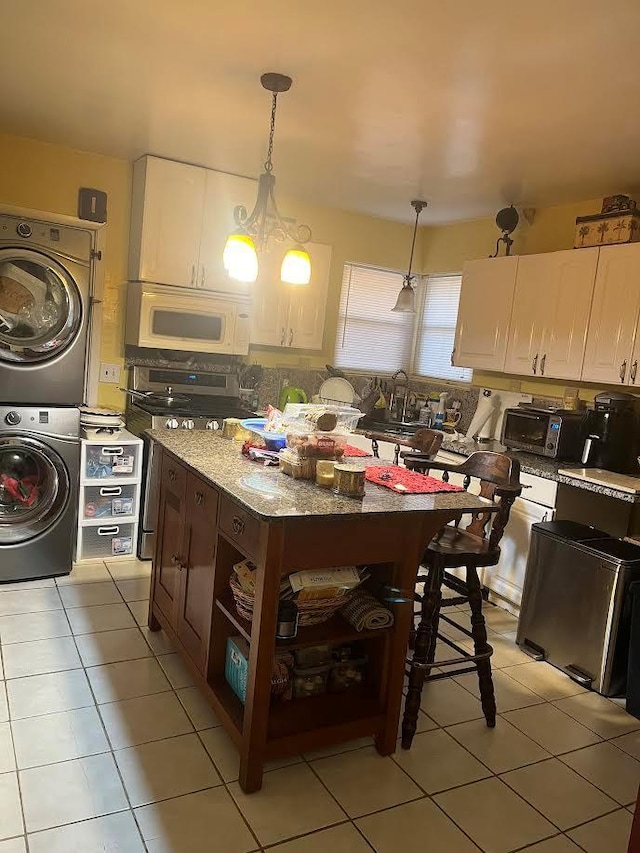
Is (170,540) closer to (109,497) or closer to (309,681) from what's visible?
(309,681)

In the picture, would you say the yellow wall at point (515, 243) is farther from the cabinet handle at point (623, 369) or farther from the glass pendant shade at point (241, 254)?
the glass pendant shade at point (241, 254)

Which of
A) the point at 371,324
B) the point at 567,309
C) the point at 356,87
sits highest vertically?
the point at 356,87

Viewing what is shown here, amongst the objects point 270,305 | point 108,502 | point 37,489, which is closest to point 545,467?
point 270,305

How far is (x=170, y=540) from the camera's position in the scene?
2781 millimetres

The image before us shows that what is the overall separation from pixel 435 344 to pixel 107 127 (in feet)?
9.72

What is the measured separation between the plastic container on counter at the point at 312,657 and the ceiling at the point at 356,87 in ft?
6.98

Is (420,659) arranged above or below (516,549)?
below

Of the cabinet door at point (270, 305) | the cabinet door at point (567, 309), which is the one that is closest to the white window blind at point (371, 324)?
the cabinet door at point (270, 305)

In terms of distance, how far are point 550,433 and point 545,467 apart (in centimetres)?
24

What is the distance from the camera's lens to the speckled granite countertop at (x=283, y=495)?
1.90 m

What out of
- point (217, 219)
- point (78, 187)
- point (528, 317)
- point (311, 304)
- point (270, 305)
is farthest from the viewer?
point (311, 304)

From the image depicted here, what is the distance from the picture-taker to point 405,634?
7.26 ft

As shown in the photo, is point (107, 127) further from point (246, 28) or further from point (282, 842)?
point (282, 842)

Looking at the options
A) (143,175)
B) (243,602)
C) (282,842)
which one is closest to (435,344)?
(143,175)
